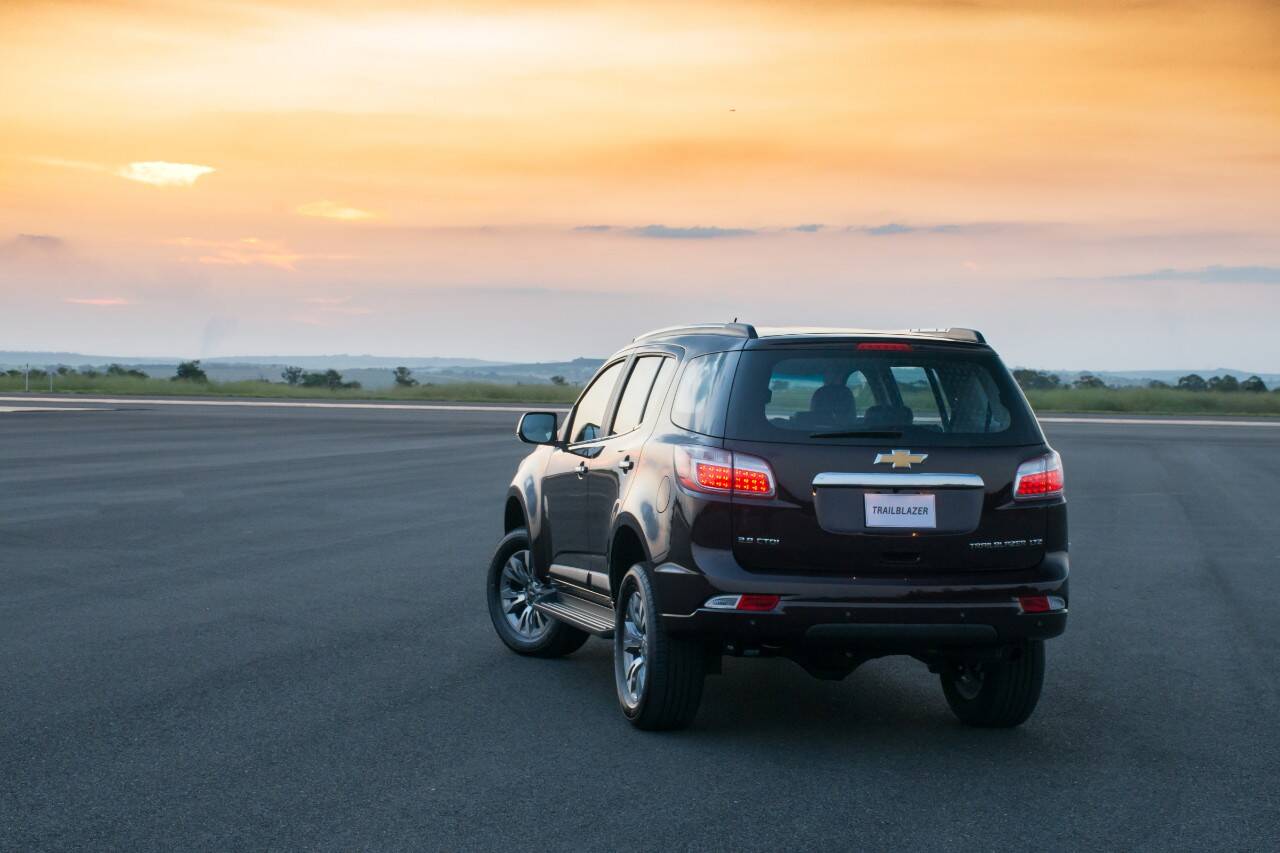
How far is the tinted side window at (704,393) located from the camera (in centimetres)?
654

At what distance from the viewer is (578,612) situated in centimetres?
796

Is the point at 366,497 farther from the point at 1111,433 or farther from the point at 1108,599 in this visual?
the point at 1111,433

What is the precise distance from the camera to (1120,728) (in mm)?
6941

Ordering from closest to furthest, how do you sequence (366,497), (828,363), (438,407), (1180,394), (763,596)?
(763,596) → (828,363) → (366,497) → (438,407) → (1180,394)

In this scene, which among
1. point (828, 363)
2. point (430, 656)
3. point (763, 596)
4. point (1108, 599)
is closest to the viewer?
point (763, 596)

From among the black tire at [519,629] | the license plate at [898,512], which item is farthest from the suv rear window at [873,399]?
the black tire at [519,629]

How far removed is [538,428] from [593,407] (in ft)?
1.30

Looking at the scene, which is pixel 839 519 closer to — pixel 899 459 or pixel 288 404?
pixel 899 459

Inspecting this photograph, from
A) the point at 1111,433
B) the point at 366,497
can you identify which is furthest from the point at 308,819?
the point at 1111,433

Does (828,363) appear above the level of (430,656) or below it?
A: above

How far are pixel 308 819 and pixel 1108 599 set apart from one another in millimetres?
7076

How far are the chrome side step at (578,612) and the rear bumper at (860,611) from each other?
1062 mm

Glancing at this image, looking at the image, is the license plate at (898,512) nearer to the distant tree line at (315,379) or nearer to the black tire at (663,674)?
the black tire at (663,674)

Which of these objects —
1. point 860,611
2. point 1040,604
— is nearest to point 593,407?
point 860,611
